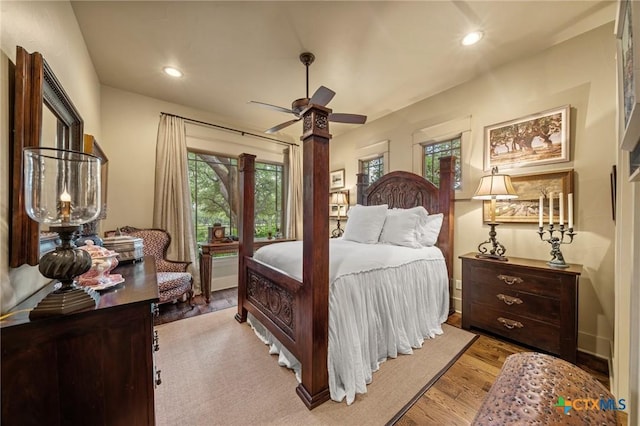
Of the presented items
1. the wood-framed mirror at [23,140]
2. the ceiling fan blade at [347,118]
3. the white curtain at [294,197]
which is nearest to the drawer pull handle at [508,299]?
the ceiling fan blade at [347,118]

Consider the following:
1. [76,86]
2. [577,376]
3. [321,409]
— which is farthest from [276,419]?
[76,86]

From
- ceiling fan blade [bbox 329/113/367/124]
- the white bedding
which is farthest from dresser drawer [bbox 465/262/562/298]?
ceiling fan blade [bbox 329/113/367/124]

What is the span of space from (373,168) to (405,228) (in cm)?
185

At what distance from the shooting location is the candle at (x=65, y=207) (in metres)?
0.92

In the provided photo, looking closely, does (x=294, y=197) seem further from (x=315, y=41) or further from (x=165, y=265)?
(x=315, y=41)

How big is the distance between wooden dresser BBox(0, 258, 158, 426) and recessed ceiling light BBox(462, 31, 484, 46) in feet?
10.2

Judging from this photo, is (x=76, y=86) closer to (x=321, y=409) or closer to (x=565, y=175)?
(x=321, y=409)

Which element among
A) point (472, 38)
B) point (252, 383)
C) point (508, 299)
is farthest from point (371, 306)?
point (472, 38)

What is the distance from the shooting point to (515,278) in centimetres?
215

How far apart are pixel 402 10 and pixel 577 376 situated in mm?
2457

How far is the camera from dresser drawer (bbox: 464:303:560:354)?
1959 mm

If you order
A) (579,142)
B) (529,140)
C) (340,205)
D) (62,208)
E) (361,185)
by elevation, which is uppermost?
(529,140)

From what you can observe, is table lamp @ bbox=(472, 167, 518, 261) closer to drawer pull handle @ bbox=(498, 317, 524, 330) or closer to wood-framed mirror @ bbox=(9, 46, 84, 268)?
drawer pull handle @ bbox=(498, 317, 524, 330)

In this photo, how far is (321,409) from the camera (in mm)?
1507
